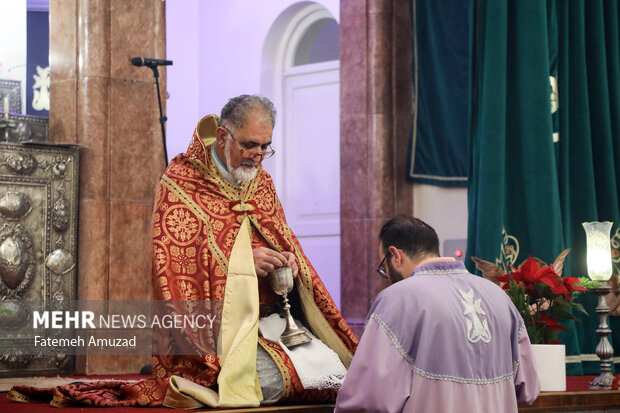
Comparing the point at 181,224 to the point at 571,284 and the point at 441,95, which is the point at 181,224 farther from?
the point at 441,95

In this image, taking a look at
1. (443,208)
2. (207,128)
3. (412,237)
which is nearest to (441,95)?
(443,208)

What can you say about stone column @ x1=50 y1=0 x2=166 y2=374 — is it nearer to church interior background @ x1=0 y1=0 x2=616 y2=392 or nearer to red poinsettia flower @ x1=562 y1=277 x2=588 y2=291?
church interior background @ x1=0 y1=0 x2=616 y2=392

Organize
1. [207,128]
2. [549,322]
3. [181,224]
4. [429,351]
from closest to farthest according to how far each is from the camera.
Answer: [429,351] → [181,224] → [207,128] → [549,322]

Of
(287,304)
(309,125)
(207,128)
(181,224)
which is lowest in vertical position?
(287,304)

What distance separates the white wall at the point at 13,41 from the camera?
6.27 meters

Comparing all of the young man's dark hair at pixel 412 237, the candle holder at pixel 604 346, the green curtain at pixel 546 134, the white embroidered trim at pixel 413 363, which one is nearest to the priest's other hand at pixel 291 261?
the young man's dark hair at pixel 412 237

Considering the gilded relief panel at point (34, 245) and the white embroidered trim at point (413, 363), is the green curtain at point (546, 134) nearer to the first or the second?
the gilded relief panel at point (34, 245)

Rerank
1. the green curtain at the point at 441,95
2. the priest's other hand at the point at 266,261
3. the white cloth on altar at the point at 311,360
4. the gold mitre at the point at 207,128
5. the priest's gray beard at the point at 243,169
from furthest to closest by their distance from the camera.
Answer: the green curtain at the point at 441,95 < the gold mitre at the point at 207,128 < the priest's gray beard at the point at 243,169 < the priest's other hand at the point at 266,261 < the white cloth on altar at the point at 311,360

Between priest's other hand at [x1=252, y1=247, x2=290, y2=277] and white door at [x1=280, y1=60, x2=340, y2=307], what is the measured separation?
427 centimetres

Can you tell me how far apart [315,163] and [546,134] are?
9.06 ft

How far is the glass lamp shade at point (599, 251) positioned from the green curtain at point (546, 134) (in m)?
1.13

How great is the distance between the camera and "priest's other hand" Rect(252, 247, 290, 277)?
12.8 feet

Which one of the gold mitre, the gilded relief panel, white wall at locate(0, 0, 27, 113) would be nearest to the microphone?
the gilded relief panel

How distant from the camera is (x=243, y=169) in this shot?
159 inches
